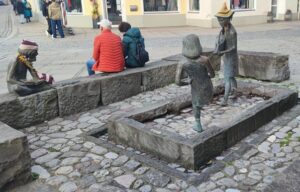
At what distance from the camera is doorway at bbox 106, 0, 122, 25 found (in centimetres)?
1986

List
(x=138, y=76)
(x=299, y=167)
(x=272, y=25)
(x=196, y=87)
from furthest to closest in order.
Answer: (x=272, y=25)
(x=138, y=76)
(x=196, y=87)
(x=299, y=167)

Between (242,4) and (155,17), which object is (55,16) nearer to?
(155,17)

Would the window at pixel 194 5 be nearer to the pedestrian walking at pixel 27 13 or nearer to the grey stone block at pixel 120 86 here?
the pedestrian walking at pixel 27 13

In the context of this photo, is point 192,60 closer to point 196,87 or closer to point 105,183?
point 196,87

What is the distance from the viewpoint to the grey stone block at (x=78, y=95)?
6.44 metres

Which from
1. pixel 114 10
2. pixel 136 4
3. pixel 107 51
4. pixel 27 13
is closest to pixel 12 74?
pixel 107 51

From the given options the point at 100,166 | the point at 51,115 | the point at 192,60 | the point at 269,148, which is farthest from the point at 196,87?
the point at 51,115

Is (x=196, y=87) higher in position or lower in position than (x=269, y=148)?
higher

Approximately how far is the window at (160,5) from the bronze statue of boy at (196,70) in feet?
48.2

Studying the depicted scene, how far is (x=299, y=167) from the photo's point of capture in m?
3.98

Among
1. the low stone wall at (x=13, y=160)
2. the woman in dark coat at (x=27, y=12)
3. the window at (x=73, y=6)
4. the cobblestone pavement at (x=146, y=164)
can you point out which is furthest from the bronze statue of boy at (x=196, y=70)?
the woman in dark coat at (x=27, y=12)

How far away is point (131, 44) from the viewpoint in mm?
7590

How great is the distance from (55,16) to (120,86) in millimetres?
10900

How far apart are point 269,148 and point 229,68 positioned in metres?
1.82
